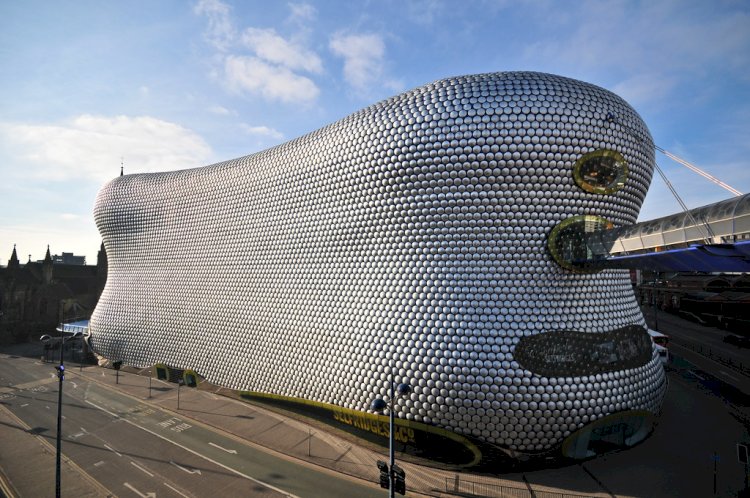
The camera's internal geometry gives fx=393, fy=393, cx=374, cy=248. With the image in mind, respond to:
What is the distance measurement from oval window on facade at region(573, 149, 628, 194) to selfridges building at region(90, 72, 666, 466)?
0.07 meters

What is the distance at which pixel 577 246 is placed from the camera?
17.5 m

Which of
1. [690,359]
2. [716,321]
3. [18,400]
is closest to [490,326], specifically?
[690,359]

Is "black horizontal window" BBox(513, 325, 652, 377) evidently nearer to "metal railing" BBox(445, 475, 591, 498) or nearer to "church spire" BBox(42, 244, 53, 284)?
"metal railing" BBox(445, 475, 591, 498)

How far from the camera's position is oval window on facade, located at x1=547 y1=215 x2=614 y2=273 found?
17375mm

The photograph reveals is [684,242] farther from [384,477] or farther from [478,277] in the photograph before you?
[384,477]

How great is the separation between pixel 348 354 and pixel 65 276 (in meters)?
62.5

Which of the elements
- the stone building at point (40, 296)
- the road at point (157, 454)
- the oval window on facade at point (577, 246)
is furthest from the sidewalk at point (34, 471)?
the stone building at point (40, 296)

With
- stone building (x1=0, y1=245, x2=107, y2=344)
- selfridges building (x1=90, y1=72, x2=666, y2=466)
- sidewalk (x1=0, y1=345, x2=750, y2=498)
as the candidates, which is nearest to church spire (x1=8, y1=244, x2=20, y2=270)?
stone building (x1=0, y1=245, x2=107, y2=344)

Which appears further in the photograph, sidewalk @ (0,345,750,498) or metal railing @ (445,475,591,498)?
sidewalk @ (0,345,750,498)

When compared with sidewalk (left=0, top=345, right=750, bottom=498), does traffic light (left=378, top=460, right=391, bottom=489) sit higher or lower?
higher

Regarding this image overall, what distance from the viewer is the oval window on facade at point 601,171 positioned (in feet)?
57.4

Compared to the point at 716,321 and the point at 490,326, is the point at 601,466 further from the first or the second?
the point at 716,321

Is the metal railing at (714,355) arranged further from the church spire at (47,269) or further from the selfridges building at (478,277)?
the church spire at (47,269)

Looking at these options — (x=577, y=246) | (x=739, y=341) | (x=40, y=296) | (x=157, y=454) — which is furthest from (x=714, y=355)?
(x=40, y=296)
